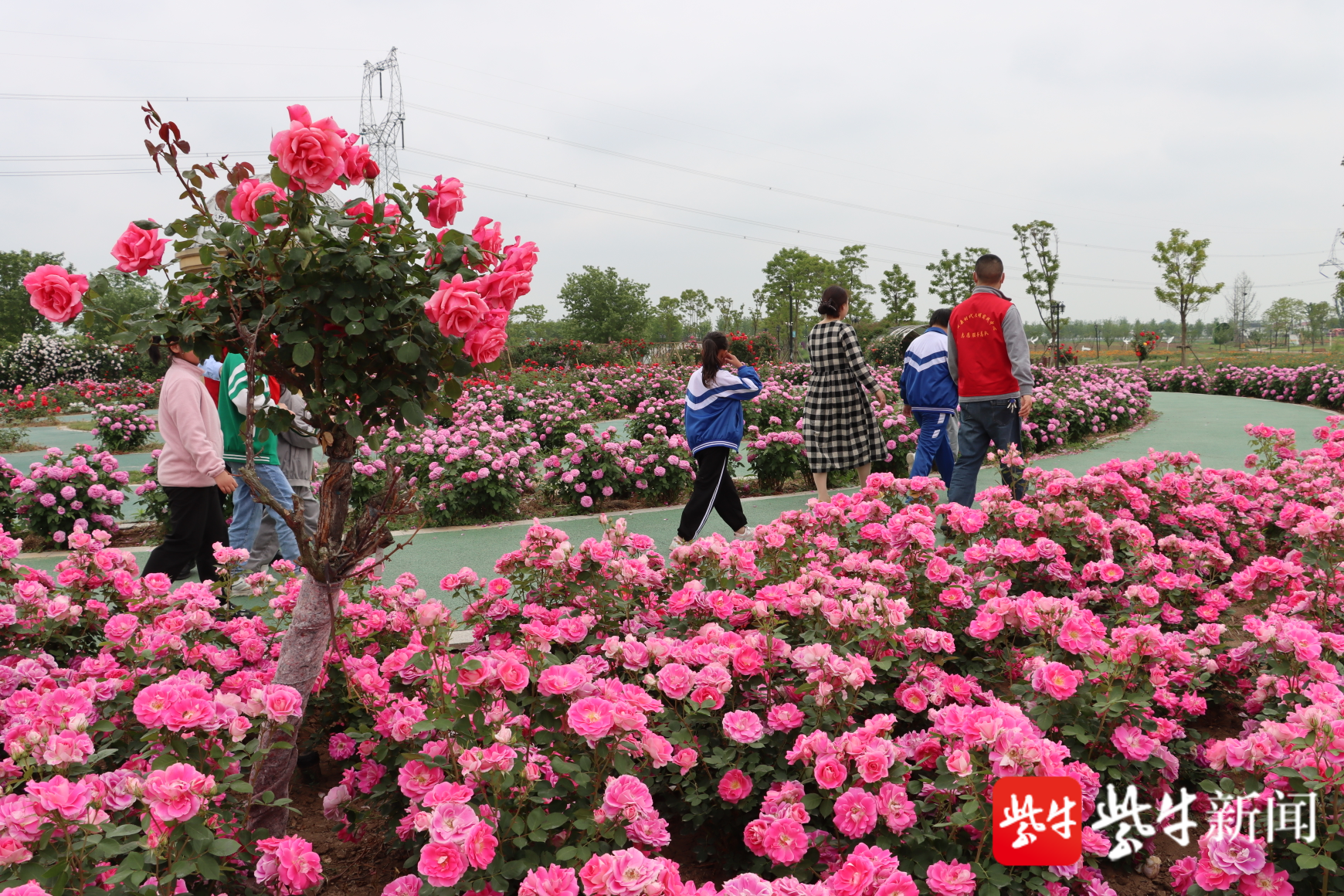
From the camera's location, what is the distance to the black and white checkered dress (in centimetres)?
589

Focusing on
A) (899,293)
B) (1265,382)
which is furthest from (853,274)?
(1265,382)

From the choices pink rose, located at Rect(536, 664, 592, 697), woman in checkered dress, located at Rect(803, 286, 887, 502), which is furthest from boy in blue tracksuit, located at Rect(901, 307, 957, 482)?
pink rose, located at Rect(536, 664, 592, 697)

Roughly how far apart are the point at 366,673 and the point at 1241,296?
7282cm

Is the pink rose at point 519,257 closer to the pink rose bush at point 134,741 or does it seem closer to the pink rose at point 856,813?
the pink rose bush at point 134,741

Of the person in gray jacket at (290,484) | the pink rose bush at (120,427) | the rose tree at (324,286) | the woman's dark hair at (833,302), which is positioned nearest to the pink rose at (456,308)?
the rose tree at (324,286)

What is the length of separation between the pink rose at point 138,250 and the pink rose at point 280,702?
1.01m

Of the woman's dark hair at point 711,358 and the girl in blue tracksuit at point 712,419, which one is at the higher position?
the woman's dark hair at point 711,358

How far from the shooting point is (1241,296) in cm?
5894

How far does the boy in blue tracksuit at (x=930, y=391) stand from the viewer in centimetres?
596

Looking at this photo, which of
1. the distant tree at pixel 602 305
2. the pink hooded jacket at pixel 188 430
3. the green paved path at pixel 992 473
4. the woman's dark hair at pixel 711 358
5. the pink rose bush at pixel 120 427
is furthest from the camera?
the distant tree at pixel 602 305

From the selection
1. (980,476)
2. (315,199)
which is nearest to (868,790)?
(315,199)

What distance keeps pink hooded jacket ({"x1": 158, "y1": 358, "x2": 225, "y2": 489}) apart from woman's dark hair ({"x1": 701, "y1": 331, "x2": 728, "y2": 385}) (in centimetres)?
299

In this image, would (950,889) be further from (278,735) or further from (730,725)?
(278,735)

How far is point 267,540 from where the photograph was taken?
16.1 feet
